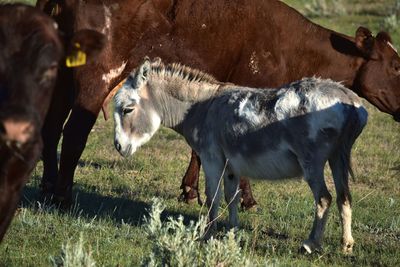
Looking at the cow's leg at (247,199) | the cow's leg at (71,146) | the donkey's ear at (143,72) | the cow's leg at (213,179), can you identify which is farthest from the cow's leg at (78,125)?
the cow's leg at (247,199)

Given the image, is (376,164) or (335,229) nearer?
(335,229)

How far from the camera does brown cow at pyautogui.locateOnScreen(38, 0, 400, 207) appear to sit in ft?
35.1

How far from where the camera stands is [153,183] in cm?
1242

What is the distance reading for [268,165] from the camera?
9.14 metres

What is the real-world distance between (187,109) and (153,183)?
2.52m

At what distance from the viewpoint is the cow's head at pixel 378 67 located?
12.1 m

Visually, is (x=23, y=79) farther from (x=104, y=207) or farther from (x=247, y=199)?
(x=247, y=199)

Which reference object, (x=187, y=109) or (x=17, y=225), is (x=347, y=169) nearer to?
(x=187, y=109)

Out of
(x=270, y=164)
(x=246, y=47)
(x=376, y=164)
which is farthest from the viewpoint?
(x=376, y=164)

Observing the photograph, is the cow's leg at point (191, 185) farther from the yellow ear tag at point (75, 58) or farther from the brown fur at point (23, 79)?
the brown fur at point (23, 79)

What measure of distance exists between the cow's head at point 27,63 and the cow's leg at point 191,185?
5072 millimetres

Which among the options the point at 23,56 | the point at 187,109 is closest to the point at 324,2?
the point at 187,109

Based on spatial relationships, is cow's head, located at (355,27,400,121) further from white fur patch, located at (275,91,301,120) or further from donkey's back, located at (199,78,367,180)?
white fur patch, located at (275,91,301,120)

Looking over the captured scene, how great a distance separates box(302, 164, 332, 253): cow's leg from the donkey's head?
2.08 m
